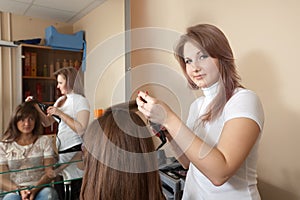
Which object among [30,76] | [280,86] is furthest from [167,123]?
[30,76]

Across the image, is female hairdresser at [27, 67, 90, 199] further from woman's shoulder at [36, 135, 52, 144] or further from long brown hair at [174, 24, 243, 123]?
long brown hair at [174, 24, 243, 123]

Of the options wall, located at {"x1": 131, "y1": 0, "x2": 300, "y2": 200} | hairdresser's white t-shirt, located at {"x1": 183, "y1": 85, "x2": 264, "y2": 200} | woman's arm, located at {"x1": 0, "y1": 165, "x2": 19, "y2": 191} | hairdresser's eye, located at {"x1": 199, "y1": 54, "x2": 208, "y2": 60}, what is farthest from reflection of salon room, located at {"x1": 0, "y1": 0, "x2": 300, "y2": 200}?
woman's arm, located at {"x1": 0, "y1": 165, "x2": 19, "y2": 191}

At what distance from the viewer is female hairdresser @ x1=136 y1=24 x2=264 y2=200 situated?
0.47m

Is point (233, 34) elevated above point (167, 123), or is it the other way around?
point (233, 34)

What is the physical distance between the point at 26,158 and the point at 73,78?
1.89 feet

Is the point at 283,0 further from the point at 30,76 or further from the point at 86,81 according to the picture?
the point at 30,76

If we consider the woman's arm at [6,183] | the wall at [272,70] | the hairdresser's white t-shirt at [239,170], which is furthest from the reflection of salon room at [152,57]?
the woman's arm at [6,183]

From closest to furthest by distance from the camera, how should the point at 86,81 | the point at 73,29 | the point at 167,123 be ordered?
the point at 167,123, the point at 86,81, the point at 73,29

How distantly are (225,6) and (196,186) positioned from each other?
2.93ft

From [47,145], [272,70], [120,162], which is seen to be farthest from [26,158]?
[272,70]

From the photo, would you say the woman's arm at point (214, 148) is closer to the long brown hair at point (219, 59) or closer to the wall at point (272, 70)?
the long brown hair at point (219, 59)

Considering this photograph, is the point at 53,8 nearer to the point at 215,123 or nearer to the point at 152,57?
the point at 152,57

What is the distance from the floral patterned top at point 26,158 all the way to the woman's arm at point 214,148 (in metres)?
0.58

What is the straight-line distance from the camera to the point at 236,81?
639mm
